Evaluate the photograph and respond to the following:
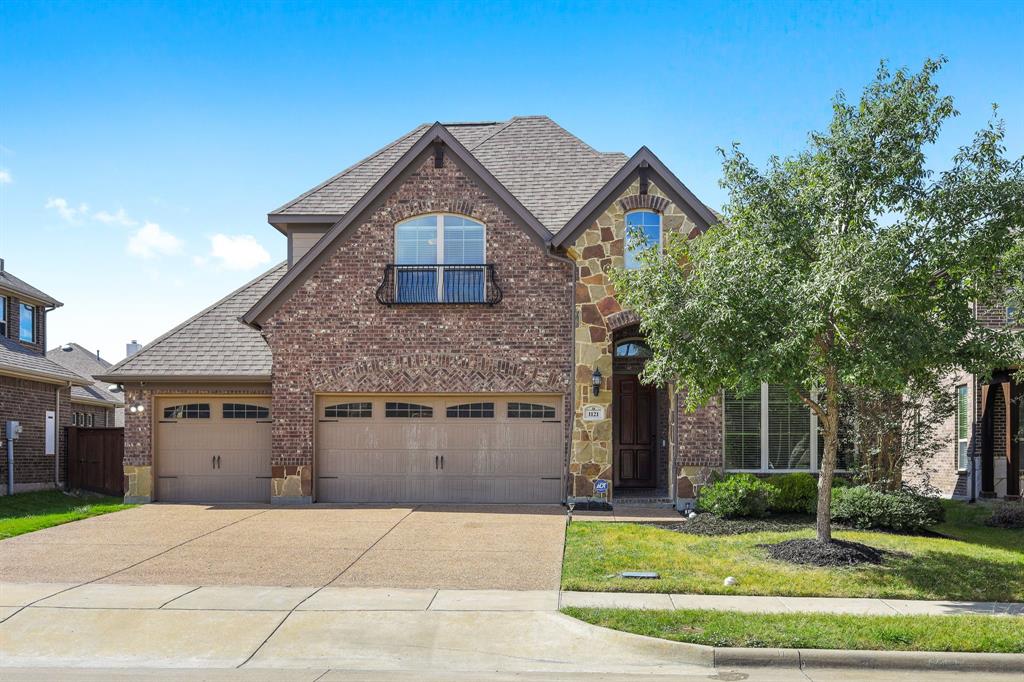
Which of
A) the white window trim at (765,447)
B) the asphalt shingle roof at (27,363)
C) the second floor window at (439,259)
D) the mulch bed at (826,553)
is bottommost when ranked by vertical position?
the mulch bed at (826,553)

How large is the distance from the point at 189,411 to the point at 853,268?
13742mm

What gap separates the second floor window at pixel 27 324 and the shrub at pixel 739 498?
21.2 m

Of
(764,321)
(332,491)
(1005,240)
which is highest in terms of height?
(1005,240)

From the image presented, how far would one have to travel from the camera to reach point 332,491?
18.0 m

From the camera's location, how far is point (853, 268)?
999 cm

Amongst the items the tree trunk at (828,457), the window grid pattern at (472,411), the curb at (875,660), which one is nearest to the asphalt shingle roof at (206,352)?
the window grid pattern at (472,411)

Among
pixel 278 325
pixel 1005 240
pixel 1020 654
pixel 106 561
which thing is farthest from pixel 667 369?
pixel 278 325

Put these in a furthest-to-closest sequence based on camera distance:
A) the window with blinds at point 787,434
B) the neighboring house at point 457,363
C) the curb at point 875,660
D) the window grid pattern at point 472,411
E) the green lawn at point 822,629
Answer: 1. the window grid pattern at point 472,411
2. the window with blinds at point 787,434
3. the neighboring house at point 457,363
4. the green lawn at point 822,629
5. the curb at point 875,660

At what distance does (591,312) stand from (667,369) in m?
5.83

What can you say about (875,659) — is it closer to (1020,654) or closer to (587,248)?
(1020,654)

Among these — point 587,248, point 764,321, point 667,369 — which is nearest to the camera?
point 764,321

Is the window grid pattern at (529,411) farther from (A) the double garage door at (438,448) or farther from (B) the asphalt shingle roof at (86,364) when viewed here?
(B) the asphalt shingle roof at (86,364)

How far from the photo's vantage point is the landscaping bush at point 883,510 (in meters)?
13.7

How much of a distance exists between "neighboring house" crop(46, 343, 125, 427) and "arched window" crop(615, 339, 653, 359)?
1617 centimetres
